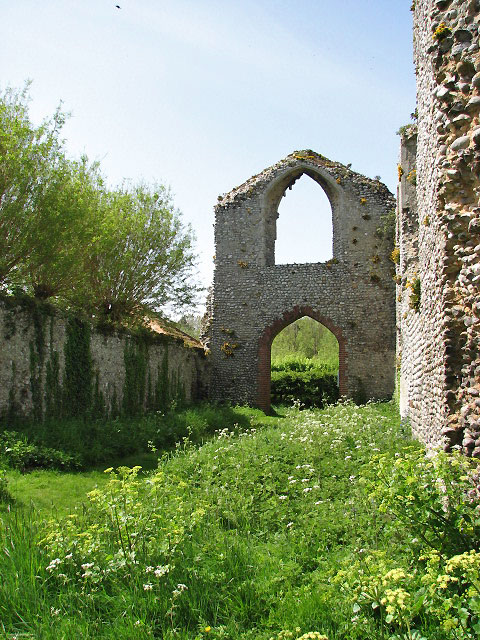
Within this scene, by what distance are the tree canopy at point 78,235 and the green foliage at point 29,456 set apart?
3735 millimetres

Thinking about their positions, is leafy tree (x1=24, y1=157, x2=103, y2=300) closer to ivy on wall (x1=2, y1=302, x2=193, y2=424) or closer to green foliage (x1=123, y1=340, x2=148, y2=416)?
ivy on wall (x1=2, y1=302, x2=193, y2=424)

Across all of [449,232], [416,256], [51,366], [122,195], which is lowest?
[51,366]

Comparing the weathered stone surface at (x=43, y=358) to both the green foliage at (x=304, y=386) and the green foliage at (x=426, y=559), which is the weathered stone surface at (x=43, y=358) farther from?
the green foliage at (x=304, y=386)

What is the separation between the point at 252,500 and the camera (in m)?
6.21

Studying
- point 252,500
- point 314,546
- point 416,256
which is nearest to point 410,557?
point 314,546

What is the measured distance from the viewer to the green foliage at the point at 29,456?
8.50m

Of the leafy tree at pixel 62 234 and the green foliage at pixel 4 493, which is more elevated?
the leafy tree at pixel 62 234

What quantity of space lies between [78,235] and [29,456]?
5.45 metres

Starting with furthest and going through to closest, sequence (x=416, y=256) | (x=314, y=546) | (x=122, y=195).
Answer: (x=122, y=195)
(x=416, y=256)
(x=314, y=546)

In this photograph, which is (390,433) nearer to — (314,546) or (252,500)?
(252,500)

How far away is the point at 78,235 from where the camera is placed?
12.3m

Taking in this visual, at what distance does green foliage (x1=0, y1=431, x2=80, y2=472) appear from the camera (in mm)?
8498

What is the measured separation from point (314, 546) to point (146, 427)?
7.65 metres

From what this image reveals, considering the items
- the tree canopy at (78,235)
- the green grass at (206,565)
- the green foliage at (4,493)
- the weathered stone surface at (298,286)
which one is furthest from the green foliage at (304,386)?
the green grass at (206,565)
